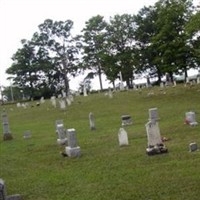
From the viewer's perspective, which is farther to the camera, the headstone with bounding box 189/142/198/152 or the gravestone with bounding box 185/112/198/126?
the gravestone with bounding box 185/112/198/126

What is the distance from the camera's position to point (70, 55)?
282ft

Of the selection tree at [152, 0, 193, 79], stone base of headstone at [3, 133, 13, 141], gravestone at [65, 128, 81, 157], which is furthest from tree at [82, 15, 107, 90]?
gravestone at [65, 128, 81, 157]

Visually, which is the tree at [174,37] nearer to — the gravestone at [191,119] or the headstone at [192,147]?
the gravestone at [191,119]

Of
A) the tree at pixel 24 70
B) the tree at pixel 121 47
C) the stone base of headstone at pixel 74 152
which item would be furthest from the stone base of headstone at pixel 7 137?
the tree at pixel 24 70

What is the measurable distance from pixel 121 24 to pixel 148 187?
6720cm

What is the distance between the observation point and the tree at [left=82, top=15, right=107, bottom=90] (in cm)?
7869

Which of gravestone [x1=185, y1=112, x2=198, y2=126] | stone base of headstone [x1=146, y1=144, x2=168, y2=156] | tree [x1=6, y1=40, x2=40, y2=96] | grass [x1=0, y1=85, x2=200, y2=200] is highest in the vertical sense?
tree [x1=6, y1=40, x2=40, y2=96]

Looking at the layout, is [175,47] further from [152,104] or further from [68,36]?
[68,36]

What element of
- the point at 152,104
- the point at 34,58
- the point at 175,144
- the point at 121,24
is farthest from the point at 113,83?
the point at 175,144

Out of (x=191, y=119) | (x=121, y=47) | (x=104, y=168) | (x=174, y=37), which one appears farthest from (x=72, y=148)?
(x=121, y=47)

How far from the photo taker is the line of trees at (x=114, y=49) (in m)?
57.9

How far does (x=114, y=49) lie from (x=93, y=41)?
5826 mm

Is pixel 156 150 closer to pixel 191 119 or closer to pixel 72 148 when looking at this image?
pixel 72 148

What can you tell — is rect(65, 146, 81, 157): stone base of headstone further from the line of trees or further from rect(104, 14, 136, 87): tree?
rect(104, 14, 136, 87): tree
